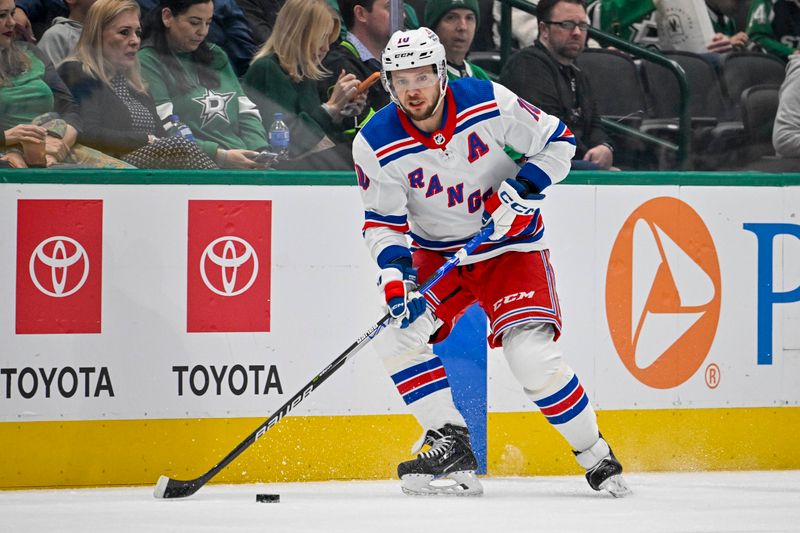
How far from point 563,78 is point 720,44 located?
62cm

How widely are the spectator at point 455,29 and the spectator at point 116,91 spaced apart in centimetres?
94

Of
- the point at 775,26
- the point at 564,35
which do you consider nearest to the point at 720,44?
the point at 775,26

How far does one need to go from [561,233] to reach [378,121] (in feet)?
2.83

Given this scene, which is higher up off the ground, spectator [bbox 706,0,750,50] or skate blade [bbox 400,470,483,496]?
spectator [bbox 706,0,750,50]

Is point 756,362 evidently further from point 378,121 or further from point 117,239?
point 117,239

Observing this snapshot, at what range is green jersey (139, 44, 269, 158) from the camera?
149 inches

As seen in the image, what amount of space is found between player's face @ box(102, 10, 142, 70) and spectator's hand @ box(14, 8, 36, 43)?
212mm

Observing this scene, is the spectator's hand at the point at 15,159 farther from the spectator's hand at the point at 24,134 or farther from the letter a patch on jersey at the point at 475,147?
the letter a patch on jersey at the point at 475,147

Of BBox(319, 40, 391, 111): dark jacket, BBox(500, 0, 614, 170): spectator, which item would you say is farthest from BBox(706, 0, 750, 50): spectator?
BBox(319, 40, 391, 111): dark jacket

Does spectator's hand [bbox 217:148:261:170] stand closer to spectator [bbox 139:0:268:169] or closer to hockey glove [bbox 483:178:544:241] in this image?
spectator [bbox 139:0:268:169]

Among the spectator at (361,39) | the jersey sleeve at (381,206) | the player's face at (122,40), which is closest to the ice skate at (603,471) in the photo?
the jersey sleeve at (381,206)

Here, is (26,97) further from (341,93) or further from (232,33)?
(341,93)

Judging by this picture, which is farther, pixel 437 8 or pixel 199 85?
pixel 437 8

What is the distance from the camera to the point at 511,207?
335 centimetres
